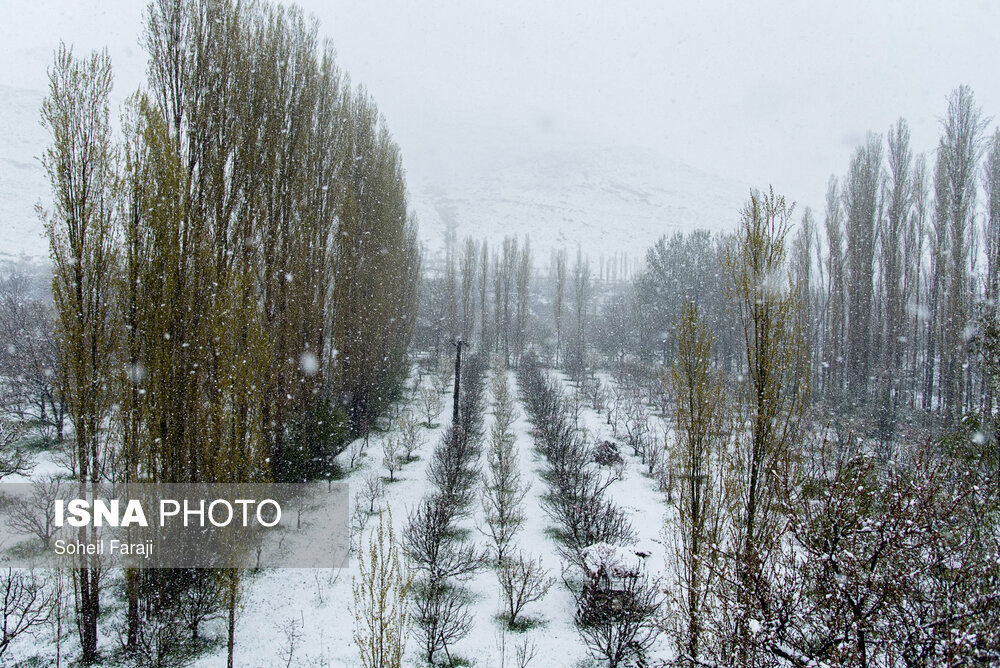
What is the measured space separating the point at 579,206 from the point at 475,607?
4571 inches

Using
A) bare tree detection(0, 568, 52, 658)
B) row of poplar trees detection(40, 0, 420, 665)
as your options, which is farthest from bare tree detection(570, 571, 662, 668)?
bare tree detection(0, 568, 52, 658)

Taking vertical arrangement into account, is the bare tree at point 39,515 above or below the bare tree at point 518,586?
above

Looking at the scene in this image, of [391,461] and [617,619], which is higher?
[391,461]

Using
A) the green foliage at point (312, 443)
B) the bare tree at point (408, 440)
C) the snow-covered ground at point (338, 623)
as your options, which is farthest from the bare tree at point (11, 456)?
the bare tree at point (408, 440)

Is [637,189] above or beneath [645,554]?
above

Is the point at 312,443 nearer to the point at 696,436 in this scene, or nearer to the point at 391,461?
the point at 391,461

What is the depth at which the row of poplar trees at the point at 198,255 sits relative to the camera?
5980 mm

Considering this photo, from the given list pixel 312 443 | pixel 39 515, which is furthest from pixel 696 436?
pixel 39 515

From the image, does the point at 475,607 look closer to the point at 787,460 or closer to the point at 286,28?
the point at 787,460

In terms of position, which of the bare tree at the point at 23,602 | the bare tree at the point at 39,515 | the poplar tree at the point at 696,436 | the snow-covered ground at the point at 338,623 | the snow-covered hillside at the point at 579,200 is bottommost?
the snow-covered ground at the point at 338,623

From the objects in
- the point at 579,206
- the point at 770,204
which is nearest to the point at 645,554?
the point at 770,204

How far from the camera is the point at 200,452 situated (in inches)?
268

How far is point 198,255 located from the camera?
22.8 feet

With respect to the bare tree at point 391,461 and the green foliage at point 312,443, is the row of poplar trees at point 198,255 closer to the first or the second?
the green foliage at point 312,443
